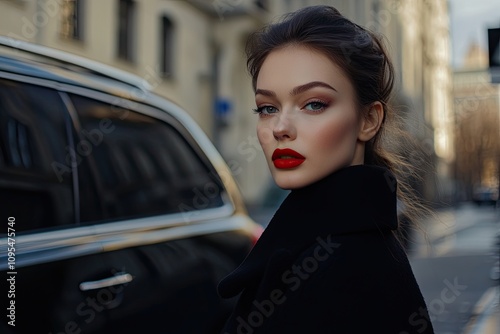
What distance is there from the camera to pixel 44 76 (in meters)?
2.14

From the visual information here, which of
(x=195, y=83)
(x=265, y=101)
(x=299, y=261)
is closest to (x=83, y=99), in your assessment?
(x=265, y=101)

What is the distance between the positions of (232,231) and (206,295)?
17.8 inches

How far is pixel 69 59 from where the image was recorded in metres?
2.36

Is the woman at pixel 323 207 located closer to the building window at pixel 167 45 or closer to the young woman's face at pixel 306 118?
the young woman's face at pixel 306 118

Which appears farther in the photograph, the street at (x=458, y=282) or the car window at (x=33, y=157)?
the street at (x=458, y=282)

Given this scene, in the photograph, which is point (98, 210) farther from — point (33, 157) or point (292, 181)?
point (292, 181)

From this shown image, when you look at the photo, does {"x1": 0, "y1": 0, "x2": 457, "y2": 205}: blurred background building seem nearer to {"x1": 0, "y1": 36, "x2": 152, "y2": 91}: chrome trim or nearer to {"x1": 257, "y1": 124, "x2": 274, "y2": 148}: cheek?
{"x1": 0, "y1": 36, "x2": 152, "y2": 91}: chrome trim

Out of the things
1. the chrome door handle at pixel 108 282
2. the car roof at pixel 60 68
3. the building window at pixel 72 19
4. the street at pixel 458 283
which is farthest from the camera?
the building window at pixel 72 19

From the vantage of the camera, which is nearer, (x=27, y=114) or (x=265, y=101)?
(x=265, y=101)

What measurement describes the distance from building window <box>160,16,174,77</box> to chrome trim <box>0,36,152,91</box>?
14.5m

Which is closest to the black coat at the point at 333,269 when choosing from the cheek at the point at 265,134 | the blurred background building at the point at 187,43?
the cheek at the point at 265,134

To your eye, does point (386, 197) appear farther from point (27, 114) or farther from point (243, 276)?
point (27, 114)

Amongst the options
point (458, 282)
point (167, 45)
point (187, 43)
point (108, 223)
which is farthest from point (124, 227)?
point (187, 43)

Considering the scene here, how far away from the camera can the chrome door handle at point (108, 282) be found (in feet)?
6.41
